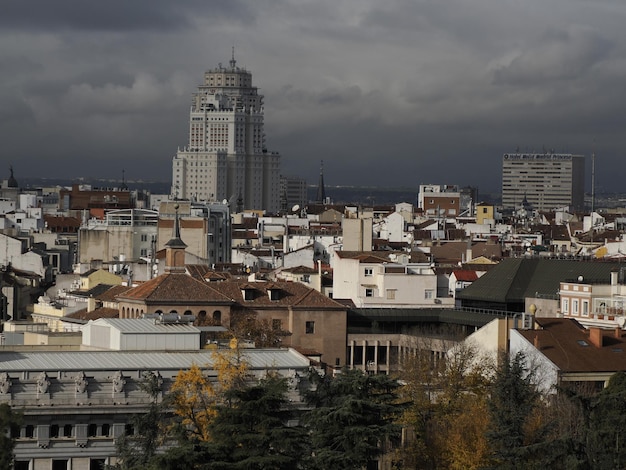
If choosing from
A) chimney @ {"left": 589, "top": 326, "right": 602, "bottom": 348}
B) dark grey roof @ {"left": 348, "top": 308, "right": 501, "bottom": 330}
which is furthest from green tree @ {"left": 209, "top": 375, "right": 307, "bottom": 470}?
dark grey roof @ {"left": 348, "top": 308, "right": 501, "bottom": 330}

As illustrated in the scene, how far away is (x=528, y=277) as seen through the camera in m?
102

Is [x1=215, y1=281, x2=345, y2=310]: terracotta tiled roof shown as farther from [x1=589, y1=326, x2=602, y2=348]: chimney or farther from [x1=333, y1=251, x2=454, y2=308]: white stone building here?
[x1=589, y1=326, x2=602, y2=348]: chimney

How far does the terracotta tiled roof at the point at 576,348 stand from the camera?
76312 millimetres

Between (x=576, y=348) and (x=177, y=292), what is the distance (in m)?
22.2

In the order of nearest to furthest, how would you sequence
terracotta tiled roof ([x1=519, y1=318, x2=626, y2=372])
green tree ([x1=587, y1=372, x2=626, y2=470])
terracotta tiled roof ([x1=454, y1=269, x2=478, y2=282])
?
1. green tree ([x1=587, y1=372, x2=626, y2=470])
2. terracotta tiled roof ([x1=519, y1=318, x2=626, y2=372])
3. terracotta tiled roof ([x1=454, y1=269, x2=478, y2=282])

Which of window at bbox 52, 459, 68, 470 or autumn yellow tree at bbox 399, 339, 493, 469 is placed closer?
window at bbox 52, 459, 68, 470

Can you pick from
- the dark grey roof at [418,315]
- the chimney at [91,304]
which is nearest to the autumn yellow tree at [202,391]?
the dark grey roof at [418,315]

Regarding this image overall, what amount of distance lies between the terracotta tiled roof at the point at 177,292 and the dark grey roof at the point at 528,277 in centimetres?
1329

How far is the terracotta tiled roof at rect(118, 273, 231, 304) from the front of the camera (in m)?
94.5

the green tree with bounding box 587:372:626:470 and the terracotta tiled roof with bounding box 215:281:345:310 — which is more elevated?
the terracotta tiled roof with bounding box 215:281:345:310

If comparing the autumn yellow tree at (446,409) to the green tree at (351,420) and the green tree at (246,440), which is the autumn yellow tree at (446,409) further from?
the green tree at (246,440)

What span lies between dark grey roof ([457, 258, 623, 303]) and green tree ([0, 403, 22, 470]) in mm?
46224

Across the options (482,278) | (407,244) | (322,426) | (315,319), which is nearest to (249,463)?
(322,426)

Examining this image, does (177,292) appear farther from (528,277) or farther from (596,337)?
(596,337)
